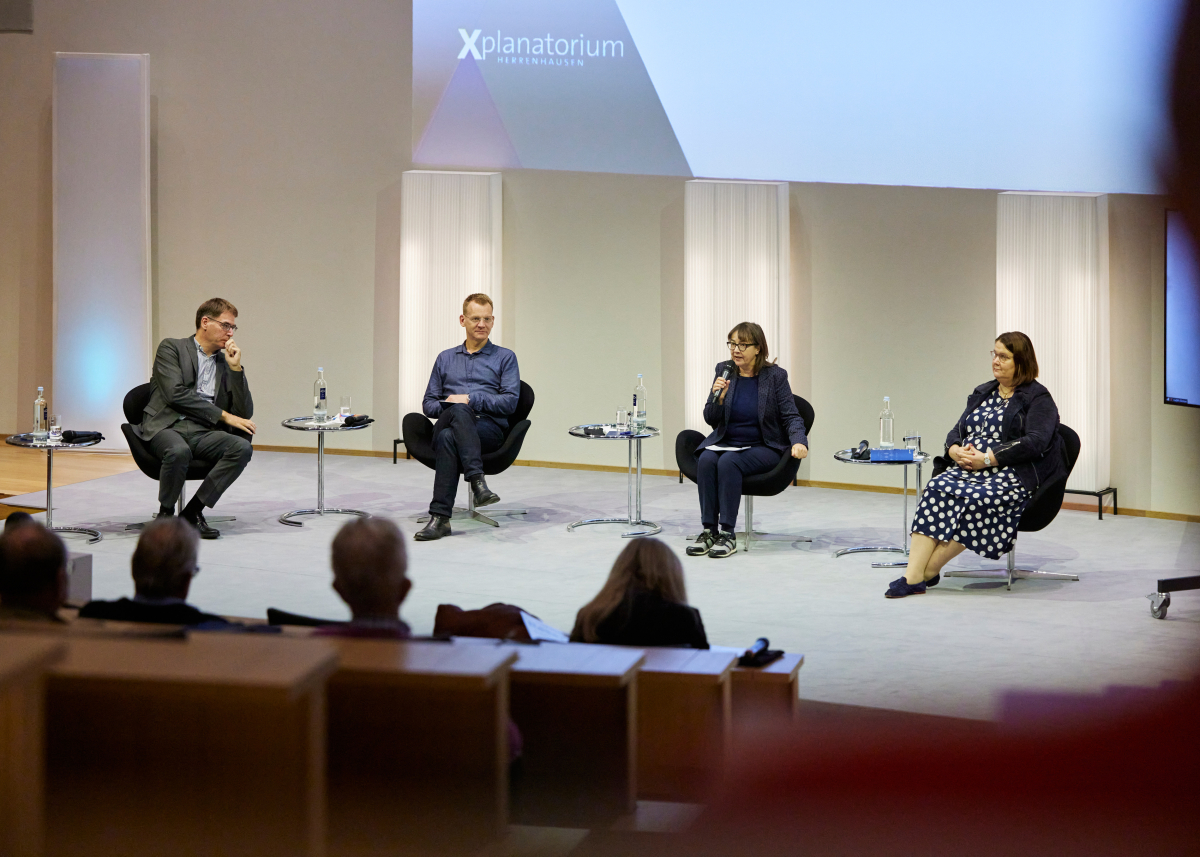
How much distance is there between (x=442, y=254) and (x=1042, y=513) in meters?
4.50

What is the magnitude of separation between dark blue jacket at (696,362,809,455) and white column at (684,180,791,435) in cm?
164

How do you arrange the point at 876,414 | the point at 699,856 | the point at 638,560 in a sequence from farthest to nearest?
the point at 876,414
the point at 638,560
the point at 699,856

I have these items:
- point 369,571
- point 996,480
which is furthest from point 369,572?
point 996,480

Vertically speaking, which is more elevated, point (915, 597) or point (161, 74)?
point (161, 74)

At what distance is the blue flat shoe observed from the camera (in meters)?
4.91

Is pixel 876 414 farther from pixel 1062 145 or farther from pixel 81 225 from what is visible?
pixel 81 225

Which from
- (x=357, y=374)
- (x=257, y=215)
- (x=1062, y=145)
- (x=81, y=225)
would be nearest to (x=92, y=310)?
(x=81, y=225)

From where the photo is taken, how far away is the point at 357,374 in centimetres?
864

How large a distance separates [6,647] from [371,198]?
7193 millimetres

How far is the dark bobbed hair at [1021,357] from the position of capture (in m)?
5.09

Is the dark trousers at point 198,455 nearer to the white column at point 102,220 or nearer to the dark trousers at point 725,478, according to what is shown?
the dark trousers at point 725,478

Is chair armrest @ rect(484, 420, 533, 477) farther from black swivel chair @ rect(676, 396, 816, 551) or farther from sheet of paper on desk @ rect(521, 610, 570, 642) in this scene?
sheet of paper on desk @ rect(521, 610, 570, 642)

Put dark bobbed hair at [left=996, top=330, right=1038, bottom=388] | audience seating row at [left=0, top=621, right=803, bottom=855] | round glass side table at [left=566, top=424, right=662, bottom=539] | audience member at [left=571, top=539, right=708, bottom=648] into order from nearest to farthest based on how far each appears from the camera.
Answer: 1. audience seating row at [left=0, top=621, right=803, bottom=855]
2. audience member at [left=571, top=539, right=708, bottom=648]
3. dark bobbed hair at [left=996, top=330, right=1038, bottom=388]
4. round glass side table at [left=566, top=424, right=662, bottom=539]

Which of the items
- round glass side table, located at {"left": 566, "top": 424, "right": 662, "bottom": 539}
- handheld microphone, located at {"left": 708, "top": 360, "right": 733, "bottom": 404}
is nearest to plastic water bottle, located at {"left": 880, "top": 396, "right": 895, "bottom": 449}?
handheld microphone, located at {"left": 708, "top": 360, "right": 733, "bottom": 404}
